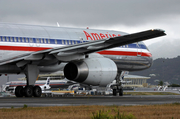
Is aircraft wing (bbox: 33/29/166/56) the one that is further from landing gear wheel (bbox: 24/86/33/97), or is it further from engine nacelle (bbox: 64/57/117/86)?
landing gear wheel (bbox: 24/86/33/97)

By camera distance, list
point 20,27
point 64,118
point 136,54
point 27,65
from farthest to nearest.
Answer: point 136,54 → point 20,27 → point 27,65 → point 64,118

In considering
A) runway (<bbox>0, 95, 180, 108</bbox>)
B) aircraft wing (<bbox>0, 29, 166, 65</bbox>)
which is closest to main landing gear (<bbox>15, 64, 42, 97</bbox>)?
aircraft wing (<bbox>0, 29, 166, 65</bbox>)

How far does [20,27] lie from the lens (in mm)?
23234

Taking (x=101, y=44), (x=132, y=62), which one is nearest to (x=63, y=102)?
(x=101, y=44)

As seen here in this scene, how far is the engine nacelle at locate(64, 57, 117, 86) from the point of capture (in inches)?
836

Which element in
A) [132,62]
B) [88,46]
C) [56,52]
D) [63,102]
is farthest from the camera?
[132,62]

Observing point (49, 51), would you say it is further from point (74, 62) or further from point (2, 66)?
point (2, 66)

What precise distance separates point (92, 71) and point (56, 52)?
2.88 m

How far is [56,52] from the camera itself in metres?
20.0

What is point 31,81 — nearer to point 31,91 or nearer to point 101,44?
point 31,91

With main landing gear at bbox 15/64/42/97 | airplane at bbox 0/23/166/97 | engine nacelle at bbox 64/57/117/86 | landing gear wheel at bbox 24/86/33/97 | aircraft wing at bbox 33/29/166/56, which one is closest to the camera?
aircraft wing at bbox 33/29/166/56

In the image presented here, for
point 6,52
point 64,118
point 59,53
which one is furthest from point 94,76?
point 64,118

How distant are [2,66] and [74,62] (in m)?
4.98

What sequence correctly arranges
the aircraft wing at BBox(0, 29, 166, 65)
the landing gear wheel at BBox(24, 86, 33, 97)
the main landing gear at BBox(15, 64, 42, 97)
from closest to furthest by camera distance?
the aircraft wing at BBox(0, 29, 166, 65) < the main landing gear at BBox(15, 64, 42, 97) < the landing gear wheel at BBox(24, 86, 33, 97)
